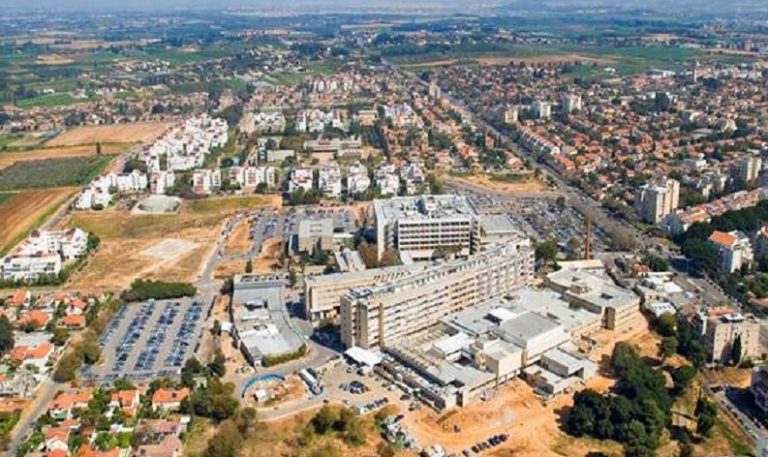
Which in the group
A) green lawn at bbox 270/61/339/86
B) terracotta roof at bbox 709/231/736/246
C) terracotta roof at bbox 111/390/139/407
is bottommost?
terracotta roof at bbox 111/390/139/407


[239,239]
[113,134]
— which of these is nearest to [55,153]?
[113,134]

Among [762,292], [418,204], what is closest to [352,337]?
[418,204]

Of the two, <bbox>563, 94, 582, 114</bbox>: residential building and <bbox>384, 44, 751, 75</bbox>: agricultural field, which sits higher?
<bbox>384, 44, 751, 75</bbox>: agricultural field

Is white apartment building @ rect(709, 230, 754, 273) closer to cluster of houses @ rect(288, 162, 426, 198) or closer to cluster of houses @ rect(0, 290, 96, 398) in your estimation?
cluster of houses @ rect(288, 162, 426, 198)

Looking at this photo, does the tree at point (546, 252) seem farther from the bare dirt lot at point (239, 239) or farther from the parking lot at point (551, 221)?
the bare dirt lot at point (239, 239)

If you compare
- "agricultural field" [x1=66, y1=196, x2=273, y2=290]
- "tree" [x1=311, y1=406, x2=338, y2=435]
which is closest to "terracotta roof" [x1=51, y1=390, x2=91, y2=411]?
"tree" [x1=311, y1=406, x2=338, y2=435]

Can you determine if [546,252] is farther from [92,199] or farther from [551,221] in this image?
[92,199]
